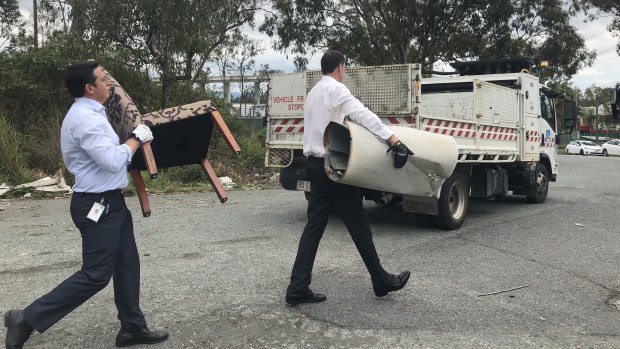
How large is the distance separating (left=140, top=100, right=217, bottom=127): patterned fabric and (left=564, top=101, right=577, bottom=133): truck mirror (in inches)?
382

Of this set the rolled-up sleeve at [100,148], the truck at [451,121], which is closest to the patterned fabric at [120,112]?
the rolled-up sleeve at [100,148]

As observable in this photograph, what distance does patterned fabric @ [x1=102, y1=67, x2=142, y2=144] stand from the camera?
11.2ft

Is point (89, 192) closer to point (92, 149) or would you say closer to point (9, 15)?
point (92, 149)

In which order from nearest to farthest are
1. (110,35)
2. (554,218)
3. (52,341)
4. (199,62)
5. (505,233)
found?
(52,341) < (505,233) < (554,218) < (110,35) < (199,62)

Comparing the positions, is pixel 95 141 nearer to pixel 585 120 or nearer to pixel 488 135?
pixel 488 135

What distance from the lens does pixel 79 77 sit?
315 centimetres

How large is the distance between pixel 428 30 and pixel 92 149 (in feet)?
68.6

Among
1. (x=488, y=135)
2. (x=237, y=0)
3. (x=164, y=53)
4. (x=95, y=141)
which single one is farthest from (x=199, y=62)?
(x=95, y=141)

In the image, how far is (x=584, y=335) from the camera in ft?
12.4

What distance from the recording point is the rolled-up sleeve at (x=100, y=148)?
3035mm

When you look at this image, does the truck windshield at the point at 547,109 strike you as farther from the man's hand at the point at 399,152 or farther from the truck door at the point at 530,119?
the man's hand at the point at 399,152

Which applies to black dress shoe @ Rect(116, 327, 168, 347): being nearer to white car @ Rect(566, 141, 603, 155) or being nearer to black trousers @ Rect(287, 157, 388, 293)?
black trousers @ Rect(287, 157, 388, 293)

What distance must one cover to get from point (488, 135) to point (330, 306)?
17.0ft

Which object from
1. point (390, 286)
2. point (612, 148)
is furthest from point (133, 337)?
point (612, 148)
